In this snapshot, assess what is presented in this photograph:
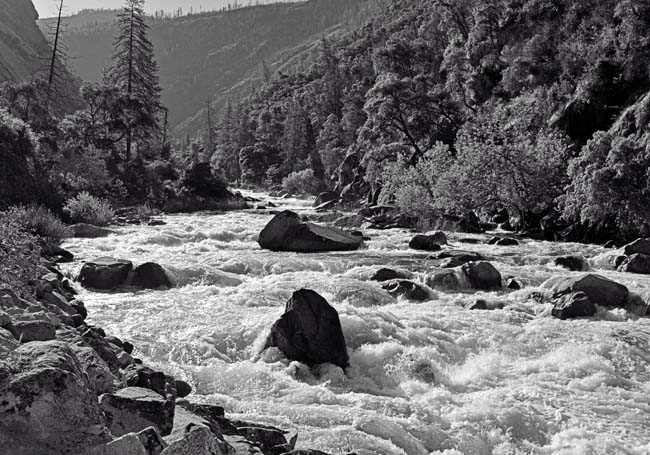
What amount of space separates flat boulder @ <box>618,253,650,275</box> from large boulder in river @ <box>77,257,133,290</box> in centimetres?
1556

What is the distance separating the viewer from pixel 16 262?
11.0 m

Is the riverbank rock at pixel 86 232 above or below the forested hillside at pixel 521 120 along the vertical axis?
below

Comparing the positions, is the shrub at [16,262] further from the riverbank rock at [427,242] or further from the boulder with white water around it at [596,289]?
the riverbank rock at [427,242]

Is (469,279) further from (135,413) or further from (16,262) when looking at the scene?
(135,413)

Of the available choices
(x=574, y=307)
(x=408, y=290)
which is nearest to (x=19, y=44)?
(x=408, y=290)

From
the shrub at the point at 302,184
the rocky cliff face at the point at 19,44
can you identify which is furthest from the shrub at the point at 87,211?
the shrub at the point at 302,184

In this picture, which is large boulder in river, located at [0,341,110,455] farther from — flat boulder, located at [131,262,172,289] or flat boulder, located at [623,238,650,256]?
flat boulder, located at [623,238,650,256]

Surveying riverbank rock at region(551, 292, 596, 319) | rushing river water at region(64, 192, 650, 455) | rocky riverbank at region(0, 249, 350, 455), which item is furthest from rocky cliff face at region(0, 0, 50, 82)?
rocky riverbank at region(0, 249, 350, 455)

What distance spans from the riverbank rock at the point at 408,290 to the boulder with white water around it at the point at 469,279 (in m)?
1.04

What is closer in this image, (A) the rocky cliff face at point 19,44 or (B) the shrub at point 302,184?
(B) the shrub at point 302,184

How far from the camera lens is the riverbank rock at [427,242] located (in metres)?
23.7

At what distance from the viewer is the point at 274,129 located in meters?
101

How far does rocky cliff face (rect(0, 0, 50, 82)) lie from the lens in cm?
8506

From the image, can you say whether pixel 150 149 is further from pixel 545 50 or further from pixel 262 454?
pixel 262 454
